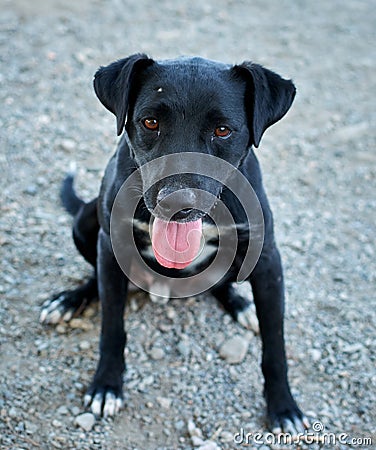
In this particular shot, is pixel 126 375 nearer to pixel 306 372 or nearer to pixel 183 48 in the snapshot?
pixel 306 372

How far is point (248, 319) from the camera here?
13.2 ft

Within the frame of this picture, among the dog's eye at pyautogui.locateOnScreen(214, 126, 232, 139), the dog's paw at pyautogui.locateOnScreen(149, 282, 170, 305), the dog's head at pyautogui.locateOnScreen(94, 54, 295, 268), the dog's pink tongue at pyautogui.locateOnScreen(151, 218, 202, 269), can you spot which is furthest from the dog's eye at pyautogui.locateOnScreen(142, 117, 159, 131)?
the dog's paw at pyautogui.locateOnScreen(149, 282, 170, 305)

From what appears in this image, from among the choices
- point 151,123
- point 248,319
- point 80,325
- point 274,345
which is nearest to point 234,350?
point 248,319

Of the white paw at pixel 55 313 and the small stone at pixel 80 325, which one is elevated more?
the white paw at pixel 55 313

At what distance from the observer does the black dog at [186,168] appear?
9.88 ft

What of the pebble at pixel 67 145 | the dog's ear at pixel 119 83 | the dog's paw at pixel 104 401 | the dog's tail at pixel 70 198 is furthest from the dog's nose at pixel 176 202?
the pebble at pixel 67 145

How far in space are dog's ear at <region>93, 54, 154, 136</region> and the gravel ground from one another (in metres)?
1.39

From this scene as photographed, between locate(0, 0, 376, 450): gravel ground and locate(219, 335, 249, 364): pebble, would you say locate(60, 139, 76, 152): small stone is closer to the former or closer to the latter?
locate(0, 0, 376, 450): gravel ground

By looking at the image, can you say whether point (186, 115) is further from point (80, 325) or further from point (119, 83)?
point (80, 325)

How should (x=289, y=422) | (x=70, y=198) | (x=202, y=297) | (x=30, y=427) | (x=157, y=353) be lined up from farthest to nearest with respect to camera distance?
→ (x=70, y=198) < (x=202, y=297) < (x=157, y=353) < (x=289, y=422) < (x=30, y=427)

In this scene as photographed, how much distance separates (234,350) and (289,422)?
57 centimetres

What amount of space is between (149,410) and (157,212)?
1148mm

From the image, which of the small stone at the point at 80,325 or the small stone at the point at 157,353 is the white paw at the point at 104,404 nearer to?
the small stone at the point at 157,353

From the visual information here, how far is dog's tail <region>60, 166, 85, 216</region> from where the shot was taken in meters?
4.45
